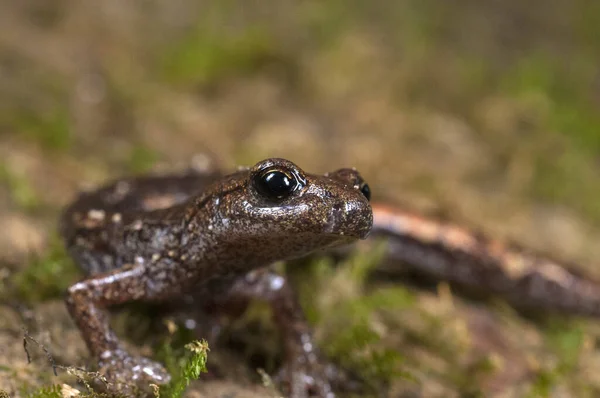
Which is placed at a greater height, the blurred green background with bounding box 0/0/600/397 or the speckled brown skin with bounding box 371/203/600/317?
the blurred green background with bounding box 0/0/600/397

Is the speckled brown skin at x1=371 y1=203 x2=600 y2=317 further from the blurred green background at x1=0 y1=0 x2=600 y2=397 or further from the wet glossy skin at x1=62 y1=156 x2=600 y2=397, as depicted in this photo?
the wet glossy skin at x1=62 y1=156 x2=600 y2=397

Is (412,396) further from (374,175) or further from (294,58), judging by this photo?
(294,58)

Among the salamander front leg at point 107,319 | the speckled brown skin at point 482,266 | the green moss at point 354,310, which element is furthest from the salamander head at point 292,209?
the speckled brown skin at point 482,266

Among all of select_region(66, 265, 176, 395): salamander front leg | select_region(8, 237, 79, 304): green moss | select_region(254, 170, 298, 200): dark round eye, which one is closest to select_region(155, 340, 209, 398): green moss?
select_region(66, 265, 176, 395): salamander front leg

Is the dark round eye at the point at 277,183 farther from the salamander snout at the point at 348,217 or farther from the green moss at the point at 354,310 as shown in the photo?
the green moss at the point at 354,310

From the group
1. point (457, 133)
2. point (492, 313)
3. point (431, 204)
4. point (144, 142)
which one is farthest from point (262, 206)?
point (457, 133)

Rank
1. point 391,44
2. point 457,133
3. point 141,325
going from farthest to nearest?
1. point 391,44
2. point 457,133
3. point 141,325

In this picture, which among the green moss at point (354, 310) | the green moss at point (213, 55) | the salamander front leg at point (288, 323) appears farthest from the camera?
the green moss at point (213, 55)
